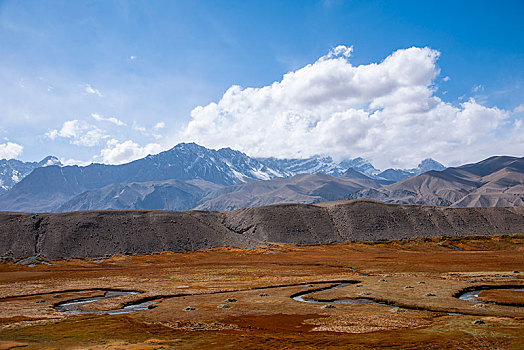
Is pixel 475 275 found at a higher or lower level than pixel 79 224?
lower

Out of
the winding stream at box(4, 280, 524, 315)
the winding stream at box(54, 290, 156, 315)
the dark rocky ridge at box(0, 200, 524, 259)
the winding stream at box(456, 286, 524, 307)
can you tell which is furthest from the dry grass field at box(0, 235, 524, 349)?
the dark rocky ridge at box(0, 200, 524, 259)

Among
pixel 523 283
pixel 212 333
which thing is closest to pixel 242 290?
pixel 212 333

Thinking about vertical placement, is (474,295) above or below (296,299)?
below

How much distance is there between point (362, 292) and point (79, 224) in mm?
149002

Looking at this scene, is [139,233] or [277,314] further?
[139,233]

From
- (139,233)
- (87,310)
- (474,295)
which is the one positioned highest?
(139,233)

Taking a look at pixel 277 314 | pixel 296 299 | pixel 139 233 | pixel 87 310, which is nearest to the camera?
pixel 277 314

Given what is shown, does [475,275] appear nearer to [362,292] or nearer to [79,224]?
[362,292]

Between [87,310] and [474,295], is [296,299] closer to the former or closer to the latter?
[474,295]

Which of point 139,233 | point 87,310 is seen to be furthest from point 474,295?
point 139,233

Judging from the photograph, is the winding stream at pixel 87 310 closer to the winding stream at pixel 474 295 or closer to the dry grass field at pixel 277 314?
the dry grass field at pixel 277 314

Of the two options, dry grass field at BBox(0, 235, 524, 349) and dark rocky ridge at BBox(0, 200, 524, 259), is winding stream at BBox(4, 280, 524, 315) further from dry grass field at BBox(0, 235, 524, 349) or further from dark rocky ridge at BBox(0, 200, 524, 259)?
dark rocky ridge at BBox(0, 200, 524, 259)

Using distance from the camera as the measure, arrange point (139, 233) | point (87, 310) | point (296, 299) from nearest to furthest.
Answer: point (87, 310) < point (296, 299) < point (139, 233)

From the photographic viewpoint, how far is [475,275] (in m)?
67.6
